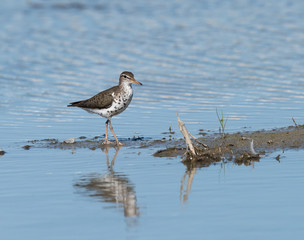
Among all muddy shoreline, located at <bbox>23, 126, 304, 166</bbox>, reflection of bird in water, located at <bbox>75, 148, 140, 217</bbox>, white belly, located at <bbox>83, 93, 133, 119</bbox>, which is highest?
white belly, located at <bbox>83, 93, 133, 119</bbox>

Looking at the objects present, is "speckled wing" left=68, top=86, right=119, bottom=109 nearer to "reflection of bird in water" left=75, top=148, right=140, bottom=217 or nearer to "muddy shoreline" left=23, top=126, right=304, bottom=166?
"muddy shoreline" left=23, top=126, right=304, bottom=166

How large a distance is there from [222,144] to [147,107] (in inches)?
195

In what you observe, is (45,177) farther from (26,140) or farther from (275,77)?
(275,77)

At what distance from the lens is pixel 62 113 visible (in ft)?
55.4

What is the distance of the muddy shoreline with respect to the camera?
38.8ft

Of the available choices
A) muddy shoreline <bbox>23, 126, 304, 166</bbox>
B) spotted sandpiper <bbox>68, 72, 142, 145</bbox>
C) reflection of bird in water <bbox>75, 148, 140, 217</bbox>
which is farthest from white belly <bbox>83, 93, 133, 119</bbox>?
reflection of bird in water <bbox>75, 148, 140, 217</bbox>

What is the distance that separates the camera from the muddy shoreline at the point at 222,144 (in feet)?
38.8

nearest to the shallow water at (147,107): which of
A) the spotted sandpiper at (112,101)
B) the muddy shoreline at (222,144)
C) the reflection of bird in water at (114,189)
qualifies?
the reflection of bird in water at (114,189)

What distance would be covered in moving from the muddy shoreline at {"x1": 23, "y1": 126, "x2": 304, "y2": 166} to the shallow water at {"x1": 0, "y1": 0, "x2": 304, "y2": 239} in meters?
0.37

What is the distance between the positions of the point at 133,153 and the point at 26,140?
2.51m

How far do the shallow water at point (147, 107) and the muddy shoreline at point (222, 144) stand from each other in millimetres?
370

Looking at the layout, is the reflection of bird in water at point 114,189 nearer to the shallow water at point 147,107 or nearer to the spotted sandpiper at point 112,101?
the shallow water at point 147,107

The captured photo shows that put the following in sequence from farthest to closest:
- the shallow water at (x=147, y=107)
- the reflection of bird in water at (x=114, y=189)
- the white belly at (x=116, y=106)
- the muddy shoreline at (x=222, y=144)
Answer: the white belly at (x=116, y=106) → the muddy shoreline at (x=222, y=144) → the reflection of bird in water at (x=114, y=189) → the shallow water at (x=147, y=107)

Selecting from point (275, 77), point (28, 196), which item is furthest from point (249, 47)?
point (28, 196)
